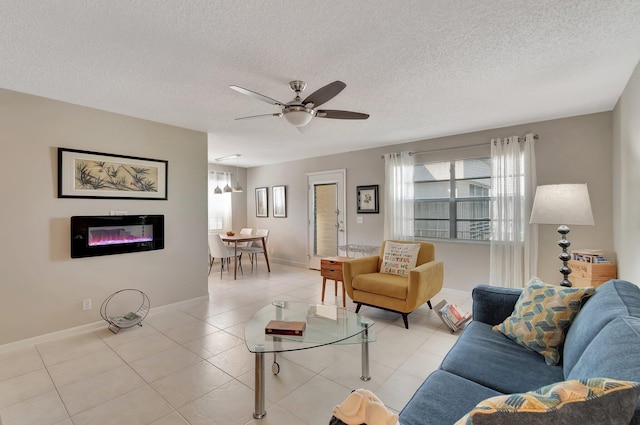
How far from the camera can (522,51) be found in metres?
2.10

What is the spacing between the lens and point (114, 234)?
10.9 feet

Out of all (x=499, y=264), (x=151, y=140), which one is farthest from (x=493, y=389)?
(x=151, y=140)

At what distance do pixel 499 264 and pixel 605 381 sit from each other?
3556 millimetres

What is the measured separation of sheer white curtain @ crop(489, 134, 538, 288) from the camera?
3.67m

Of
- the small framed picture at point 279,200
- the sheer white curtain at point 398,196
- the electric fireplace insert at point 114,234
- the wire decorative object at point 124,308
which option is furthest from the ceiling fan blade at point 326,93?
the small framed picture at point 279,200

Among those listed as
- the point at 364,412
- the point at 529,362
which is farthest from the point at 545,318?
the point at 364,412

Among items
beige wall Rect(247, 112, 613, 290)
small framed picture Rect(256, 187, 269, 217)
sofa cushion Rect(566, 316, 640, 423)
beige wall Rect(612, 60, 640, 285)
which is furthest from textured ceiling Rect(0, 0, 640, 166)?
small framed picture Rect(256, 187, 269, 217)

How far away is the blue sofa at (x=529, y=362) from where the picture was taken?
102 cm

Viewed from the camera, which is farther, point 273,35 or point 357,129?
point 357,129

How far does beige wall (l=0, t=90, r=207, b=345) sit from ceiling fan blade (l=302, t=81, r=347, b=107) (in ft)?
8.15

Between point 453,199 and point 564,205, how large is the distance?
1.87m

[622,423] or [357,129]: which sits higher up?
[357,129]

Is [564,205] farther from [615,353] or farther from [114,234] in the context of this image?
[114,234]

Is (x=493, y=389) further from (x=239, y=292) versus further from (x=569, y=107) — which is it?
(x=239, y=292)
